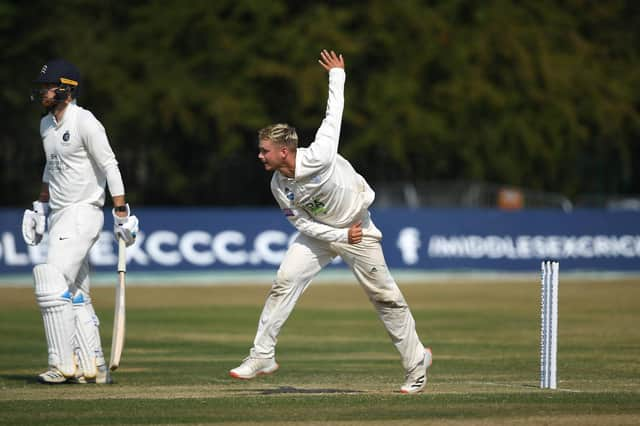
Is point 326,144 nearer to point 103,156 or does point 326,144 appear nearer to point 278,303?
point 278,303

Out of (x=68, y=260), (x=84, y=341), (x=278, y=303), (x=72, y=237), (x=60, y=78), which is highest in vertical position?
(x=60, y=78)

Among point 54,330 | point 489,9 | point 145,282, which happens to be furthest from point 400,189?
point 54,330

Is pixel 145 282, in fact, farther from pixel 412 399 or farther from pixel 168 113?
pixel 412 399

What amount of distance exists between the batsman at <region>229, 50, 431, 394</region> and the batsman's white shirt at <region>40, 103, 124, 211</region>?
4.85ft

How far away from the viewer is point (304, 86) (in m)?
34.9

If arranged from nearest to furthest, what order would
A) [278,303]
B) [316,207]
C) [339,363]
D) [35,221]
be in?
[316,207] < [278,303] < [35,221] < [339,363]

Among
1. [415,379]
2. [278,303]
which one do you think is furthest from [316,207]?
[415,379]

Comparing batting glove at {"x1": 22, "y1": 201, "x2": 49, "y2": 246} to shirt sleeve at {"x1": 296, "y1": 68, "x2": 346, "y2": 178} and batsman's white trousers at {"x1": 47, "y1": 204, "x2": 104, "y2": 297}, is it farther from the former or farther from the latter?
shirt sleeve at {"x1": 296, "y1": 68, "x2": 346, "y2": 178}

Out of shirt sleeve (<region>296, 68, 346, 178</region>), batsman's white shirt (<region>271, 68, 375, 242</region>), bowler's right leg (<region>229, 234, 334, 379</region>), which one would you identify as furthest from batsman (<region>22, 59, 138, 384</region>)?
shirt sleeve (<region>296, 68, 346, 178</region>)

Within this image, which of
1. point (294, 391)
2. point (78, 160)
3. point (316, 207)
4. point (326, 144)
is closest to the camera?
point (326, 144)

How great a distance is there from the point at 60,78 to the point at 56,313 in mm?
1869

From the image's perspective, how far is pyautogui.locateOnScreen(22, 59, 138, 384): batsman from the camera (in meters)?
9.66

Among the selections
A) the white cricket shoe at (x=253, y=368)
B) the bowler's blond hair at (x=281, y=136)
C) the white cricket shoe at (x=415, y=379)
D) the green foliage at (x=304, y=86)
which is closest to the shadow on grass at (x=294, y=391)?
the white cricket shoe at (x=253, y=368)

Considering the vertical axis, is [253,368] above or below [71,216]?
below
